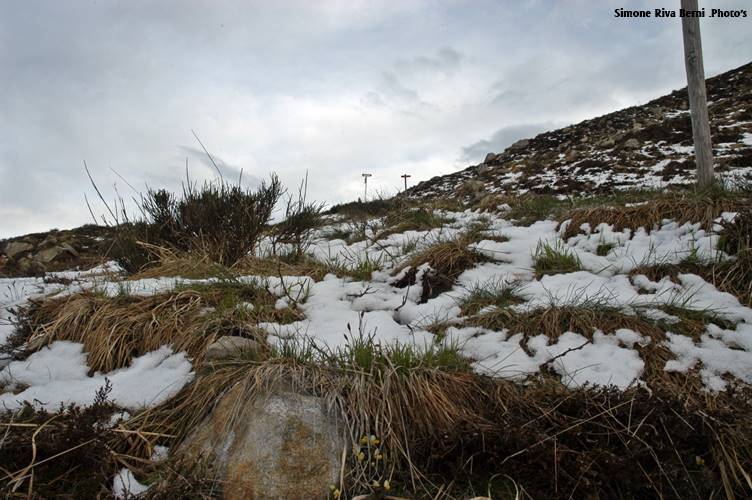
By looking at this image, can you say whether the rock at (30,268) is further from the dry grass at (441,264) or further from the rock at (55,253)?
the dry grass at (441,264)

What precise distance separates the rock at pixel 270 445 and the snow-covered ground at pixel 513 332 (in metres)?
0.44

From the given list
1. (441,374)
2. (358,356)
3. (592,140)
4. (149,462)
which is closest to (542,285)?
(441,374)

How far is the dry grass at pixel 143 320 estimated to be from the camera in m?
2.32

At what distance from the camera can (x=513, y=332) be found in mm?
2363

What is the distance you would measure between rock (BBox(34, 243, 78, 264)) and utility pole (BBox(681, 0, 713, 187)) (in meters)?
12.4

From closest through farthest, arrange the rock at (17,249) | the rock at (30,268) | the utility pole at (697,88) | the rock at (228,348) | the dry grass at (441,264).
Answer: the rock at (228,348), the dry grass at (441,264), the utility pole at (697,88), the rock at (30,268), the rock at (17,249)

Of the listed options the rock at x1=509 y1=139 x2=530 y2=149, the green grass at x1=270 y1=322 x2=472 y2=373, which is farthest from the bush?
the rock at x1=509 y1=139 x2=530 y2=149

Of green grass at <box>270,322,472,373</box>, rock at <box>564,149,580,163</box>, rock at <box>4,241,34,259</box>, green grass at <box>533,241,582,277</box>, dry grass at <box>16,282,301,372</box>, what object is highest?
rock at <box>564,149,580,163</box>

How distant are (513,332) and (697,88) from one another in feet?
17.4

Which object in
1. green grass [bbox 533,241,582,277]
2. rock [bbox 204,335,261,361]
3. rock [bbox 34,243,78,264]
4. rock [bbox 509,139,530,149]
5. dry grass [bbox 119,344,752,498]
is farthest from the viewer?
rock [bbox 509,139,530,149]

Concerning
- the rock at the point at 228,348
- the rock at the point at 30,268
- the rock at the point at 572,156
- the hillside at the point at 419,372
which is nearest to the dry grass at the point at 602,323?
the hillside at the point at 419,372

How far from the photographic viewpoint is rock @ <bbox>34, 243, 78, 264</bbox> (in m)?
9.06

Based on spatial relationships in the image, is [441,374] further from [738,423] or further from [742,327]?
[742,327]

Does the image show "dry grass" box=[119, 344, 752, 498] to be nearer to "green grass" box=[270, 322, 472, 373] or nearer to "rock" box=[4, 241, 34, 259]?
"green grass" box=[270, 322, 472, 373]
